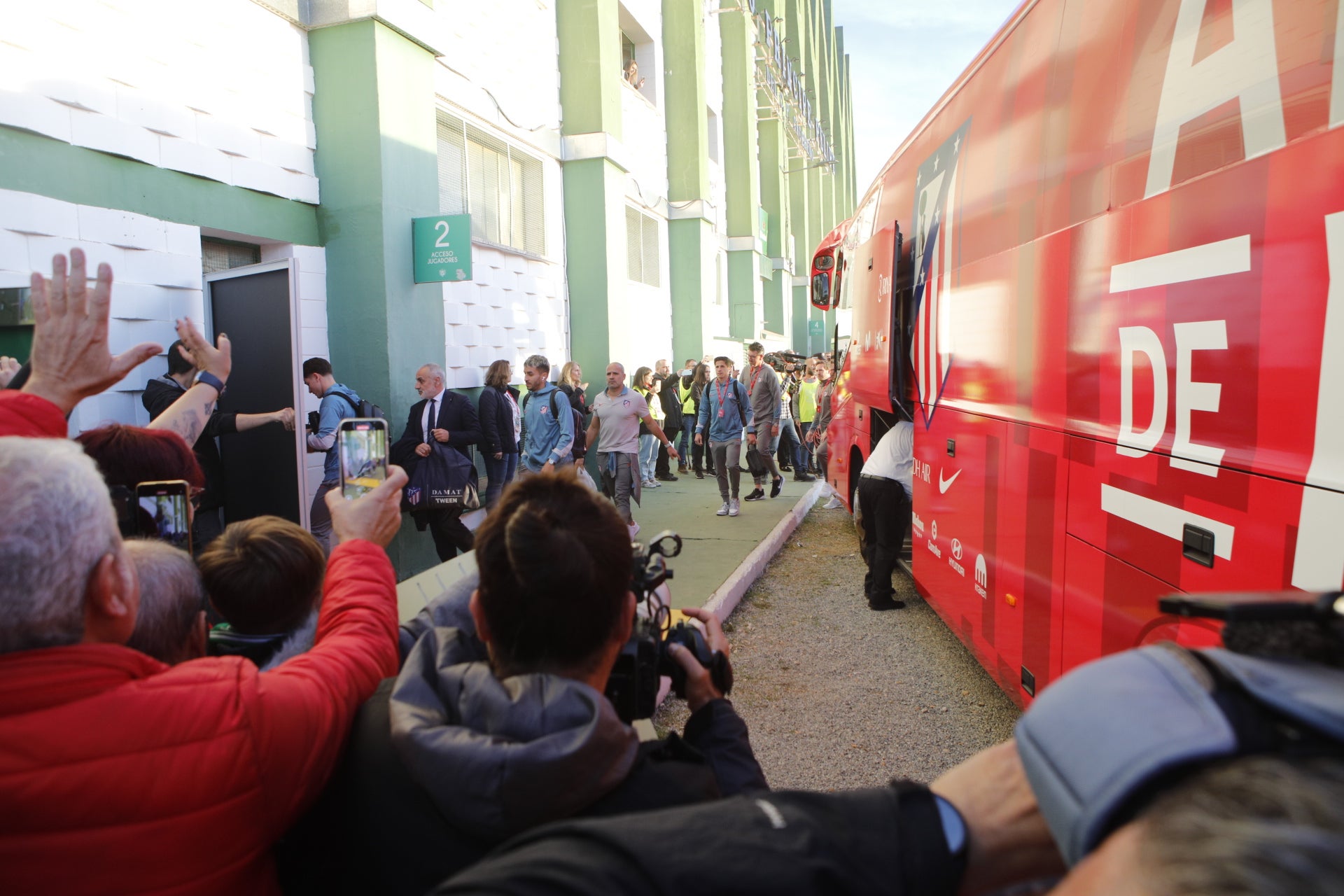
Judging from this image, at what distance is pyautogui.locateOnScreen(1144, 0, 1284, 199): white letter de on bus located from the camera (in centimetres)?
201

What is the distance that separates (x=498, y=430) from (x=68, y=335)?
18.8 ft

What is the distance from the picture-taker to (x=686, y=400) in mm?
14141

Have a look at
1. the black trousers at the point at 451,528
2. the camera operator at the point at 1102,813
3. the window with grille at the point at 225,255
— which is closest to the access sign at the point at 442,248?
the window with grille at the point at 225,255

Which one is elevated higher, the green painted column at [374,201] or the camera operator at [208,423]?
the green painted column at [374,201]

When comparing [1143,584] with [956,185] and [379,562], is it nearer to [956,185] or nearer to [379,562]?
[379,562]

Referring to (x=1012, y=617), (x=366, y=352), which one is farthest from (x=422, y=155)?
(x=1012, y=617)

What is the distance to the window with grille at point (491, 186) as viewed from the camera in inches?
376

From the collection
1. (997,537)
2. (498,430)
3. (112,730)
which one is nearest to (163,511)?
(112,730)

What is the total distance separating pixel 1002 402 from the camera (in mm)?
3828

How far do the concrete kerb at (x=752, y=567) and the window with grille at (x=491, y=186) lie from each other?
489 cm

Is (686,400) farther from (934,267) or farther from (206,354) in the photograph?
(206,354)

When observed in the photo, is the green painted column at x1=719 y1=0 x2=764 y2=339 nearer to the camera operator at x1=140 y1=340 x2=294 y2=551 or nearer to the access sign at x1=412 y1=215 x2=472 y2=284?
the access sign at x1=412 y1=215 x2=472 y2=284

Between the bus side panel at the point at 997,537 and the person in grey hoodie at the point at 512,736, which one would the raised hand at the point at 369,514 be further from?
the bus side panel at the point at 997,537

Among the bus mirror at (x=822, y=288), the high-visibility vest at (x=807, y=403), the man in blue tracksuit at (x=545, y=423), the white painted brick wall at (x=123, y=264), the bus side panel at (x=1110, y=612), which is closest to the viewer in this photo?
the bus side panel at (x=1110, y=612)
